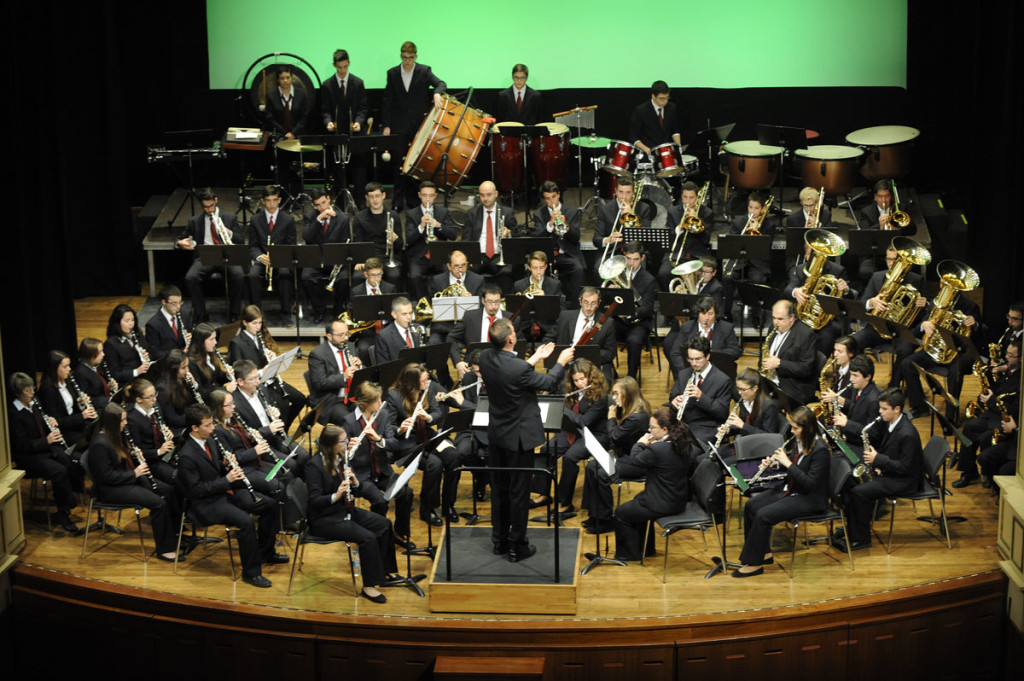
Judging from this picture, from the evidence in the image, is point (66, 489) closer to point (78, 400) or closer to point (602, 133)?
point (78, 400)

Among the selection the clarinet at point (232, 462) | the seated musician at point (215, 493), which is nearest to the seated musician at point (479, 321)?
the clarinet at point (232, 462)

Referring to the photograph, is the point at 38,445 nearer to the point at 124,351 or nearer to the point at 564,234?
the point at 124,351

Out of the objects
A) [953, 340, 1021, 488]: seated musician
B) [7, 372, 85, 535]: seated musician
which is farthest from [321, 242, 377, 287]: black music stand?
[953, 340, 1021, 488]: seated musician

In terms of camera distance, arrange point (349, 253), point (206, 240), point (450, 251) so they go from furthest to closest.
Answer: point (206, 240) → point (349, 253) → point (450, 251)

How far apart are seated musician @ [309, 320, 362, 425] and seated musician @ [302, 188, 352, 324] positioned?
2.12 meters

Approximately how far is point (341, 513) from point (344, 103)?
616 centimetres

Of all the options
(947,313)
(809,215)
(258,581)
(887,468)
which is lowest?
(258,581)

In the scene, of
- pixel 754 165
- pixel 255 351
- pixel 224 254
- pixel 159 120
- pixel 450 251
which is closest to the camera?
pixel 255 351

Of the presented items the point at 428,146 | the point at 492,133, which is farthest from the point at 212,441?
the point at 492,133

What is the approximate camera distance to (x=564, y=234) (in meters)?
11.6

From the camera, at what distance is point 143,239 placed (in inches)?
522

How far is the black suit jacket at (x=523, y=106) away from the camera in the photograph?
507 inches

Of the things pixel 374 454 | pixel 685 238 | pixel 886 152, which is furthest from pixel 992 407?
pixel 374 454

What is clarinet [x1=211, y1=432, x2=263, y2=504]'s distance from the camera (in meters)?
7.94
